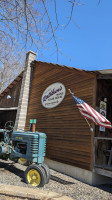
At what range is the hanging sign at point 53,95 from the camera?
861 centimetres

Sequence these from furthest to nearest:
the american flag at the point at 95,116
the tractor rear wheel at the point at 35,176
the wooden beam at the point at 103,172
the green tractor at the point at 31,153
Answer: the wooden beam at the point at 103,172 < the american flag at the point at 95,116 < the green tractor at the point at 31,153 < the tractor rear wheel at the point at 35,176

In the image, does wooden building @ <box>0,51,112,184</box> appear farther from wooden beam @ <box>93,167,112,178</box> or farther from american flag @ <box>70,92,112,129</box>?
american flag @ <box>70,92,112,129</box>

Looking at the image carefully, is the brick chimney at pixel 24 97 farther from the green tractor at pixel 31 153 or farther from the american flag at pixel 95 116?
the american flag at pixel 95 116

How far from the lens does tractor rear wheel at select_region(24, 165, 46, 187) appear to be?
5.09 m

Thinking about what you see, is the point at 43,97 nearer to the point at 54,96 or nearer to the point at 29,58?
the point at 54,96

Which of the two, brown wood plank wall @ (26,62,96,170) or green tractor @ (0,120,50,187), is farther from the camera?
brown wood plank wall @ (26,62,96,170)

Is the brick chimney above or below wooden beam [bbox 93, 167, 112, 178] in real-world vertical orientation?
above

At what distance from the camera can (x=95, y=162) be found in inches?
249

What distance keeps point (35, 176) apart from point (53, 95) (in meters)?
4.54

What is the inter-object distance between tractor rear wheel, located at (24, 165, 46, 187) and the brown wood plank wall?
82.0 inches

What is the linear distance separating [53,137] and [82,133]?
1.86 meters

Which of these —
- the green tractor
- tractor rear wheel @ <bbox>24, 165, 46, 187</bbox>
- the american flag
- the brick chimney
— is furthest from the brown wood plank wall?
tractor rear wheel @ <bbox>24, 165, 46, 187</bbox>

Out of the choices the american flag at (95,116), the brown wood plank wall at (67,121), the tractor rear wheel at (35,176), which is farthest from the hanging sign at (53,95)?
the tractor rear wheel at (35,176)

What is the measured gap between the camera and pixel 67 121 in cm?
783
